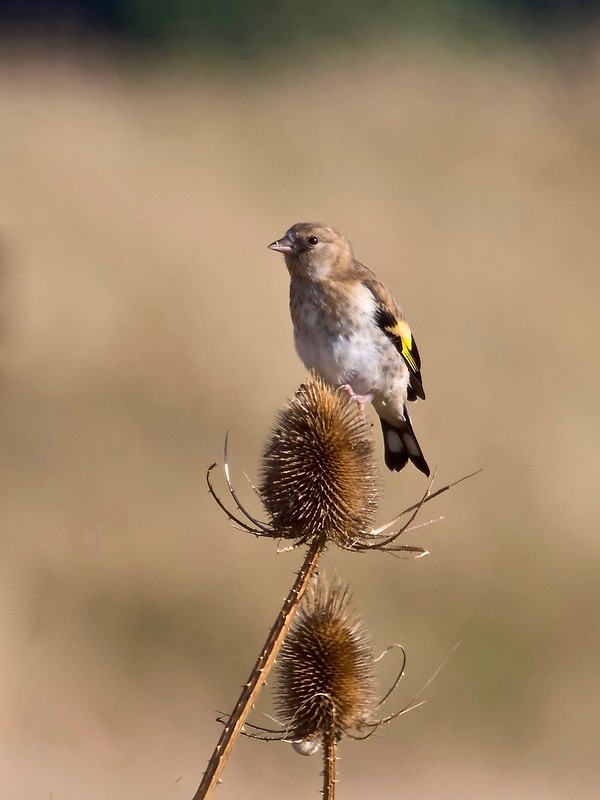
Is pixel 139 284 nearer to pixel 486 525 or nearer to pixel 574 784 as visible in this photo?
pixel 486 525

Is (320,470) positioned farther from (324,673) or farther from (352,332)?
(352,332)

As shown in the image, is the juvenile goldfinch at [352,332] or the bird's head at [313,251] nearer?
the juvenile goldfinch at [352,332]

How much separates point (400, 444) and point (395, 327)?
33.2 inches

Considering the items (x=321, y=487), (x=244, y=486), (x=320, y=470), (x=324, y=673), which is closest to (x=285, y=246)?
(x=320, y=470)

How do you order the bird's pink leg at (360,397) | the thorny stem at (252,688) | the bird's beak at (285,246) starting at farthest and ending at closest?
the bird's beak at (285,246) < the bird's pink leg at (360,397) < the thorny stem at (252,688)

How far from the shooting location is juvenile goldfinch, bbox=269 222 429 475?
8945 millimetres

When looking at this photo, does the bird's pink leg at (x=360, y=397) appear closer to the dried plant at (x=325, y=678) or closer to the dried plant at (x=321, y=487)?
the dried plant at (x=321, y=487)

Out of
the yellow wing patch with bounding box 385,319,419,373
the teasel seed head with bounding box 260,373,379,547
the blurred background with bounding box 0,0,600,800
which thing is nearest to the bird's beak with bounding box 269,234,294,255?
the yellow wing patch with bounding box 385,319,419,373

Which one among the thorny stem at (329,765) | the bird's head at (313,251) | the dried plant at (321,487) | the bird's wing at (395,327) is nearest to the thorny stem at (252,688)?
the dried plant at (321,487)

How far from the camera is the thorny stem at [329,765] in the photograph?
539cm

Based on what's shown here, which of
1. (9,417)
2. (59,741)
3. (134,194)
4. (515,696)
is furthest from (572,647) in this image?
(134,194)

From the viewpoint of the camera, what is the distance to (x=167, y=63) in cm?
5709

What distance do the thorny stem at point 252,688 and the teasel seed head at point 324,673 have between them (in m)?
0.67

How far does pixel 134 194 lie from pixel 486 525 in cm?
1605
